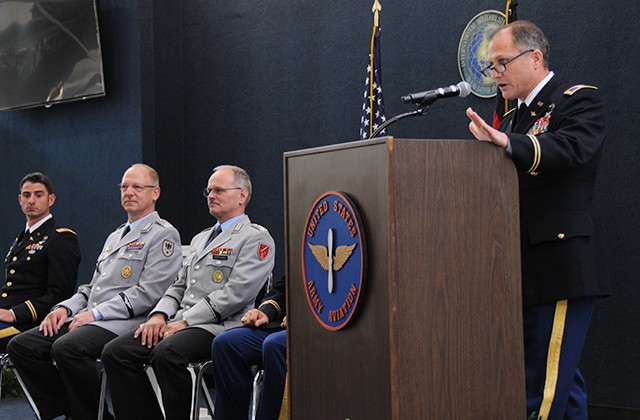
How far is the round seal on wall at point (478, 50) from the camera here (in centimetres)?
482

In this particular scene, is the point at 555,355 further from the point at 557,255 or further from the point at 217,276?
the point at 217,276

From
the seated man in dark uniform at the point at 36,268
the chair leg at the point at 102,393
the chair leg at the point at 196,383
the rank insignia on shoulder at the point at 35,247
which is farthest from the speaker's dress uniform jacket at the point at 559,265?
the rank insignia on shoulder at the point at 35,247

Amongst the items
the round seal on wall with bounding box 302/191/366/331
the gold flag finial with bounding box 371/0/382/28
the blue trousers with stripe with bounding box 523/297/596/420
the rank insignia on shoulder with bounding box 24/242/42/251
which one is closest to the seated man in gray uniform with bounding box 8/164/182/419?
the rank insignia on shoulder with bounding box 24/242/42/251

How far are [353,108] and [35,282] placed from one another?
2.06m

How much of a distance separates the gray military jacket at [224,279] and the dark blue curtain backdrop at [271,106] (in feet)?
4.88

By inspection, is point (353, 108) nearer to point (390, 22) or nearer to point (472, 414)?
point (390, 22)

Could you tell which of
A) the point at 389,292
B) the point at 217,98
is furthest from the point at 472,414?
the point at 217,98

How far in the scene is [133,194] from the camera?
456 cm

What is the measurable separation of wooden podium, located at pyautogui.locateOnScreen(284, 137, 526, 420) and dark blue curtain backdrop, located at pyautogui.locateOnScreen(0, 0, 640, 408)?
2.13 metres

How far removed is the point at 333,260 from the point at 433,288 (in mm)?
295

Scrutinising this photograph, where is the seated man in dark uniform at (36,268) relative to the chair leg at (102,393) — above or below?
above

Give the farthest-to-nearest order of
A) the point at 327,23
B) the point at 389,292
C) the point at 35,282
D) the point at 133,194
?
1. the point at 327,23
2. the point at 35,282
3. the point at 133,194
4. the point at 389,292

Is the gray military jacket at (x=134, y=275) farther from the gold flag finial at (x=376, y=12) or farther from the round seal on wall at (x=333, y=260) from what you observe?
the round seal on wall at (x=333, y=260)

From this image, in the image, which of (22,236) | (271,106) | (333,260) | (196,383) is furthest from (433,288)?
(271,106)
